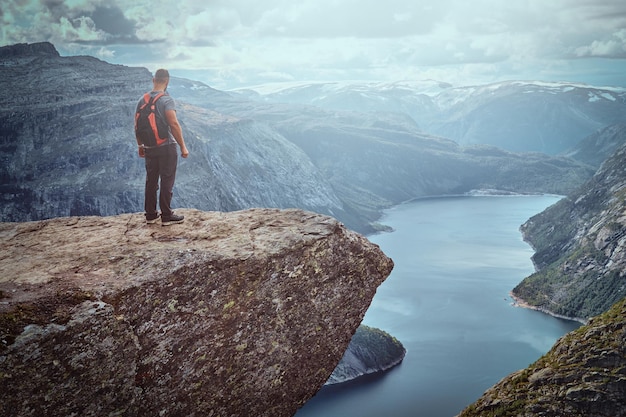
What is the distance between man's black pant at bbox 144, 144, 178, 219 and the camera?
18781 millimetres

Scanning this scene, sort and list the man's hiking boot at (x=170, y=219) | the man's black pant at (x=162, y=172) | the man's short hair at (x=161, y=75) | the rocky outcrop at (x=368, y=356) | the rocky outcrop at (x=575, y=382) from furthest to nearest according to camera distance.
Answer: the rocky outcrop at (x=368, y=356)
the rocky outcrop at (x=575, y=382)
the man's hiking boot at (x=170, y=219)
the man's black pant at (x=162, y=172)
the man's short hair at (x=161, y=75)

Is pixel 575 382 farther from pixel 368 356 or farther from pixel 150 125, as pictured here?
pixel 368 356

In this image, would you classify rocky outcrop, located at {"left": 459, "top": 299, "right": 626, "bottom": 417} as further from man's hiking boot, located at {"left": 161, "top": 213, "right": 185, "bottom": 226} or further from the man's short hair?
the man's short hair

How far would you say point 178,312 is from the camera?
566 inches

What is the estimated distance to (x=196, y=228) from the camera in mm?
18203

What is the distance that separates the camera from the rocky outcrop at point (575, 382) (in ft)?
119

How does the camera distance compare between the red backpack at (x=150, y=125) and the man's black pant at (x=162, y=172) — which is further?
the man's black pant at (x=162, y=172)

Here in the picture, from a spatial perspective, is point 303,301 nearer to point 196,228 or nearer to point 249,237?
point 249,237

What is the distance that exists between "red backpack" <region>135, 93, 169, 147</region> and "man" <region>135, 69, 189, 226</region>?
10cm

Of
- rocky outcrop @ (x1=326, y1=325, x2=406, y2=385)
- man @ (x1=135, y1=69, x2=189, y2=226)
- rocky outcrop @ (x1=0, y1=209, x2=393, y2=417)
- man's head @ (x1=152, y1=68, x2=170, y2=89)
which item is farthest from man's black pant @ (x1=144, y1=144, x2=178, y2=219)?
rocky outcrop @ (x1=326, y1=325, x2=406, y2=385)

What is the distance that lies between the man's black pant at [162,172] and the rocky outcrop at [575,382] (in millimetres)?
22032

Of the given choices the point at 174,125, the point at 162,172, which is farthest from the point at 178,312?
the point at 174,125

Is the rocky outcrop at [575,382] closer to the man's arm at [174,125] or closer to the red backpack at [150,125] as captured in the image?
the man's arm at [174,125]

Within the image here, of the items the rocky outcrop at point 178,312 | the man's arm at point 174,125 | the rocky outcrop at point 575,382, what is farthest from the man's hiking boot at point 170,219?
the rocky outcrop at point 575,382
